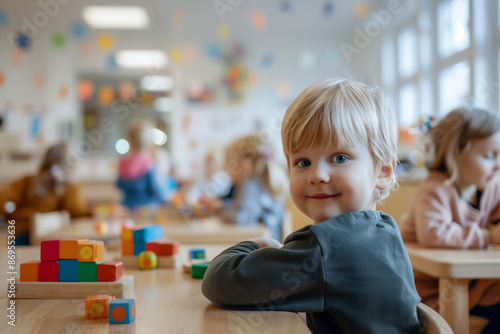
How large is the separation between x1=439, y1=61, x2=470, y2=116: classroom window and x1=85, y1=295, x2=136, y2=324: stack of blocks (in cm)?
347

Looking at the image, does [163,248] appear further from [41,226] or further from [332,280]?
[41,226]

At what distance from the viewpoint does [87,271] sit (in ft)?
2.69

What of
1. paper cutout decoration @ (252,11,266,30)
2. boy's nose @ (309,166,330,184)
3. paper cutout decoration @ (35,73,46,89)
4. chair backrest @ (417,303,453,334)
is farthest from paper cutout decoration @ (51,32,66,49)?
chair backrest @ (417,303,453,334)

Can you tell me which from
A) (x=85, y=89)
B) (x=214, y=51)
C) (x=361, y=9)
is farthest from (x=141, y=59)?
(x=361, y=9)

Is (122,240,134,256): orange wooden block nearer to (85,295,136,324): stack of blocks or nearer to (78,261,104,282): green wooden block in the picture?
(78,261,104,282): green wooden block

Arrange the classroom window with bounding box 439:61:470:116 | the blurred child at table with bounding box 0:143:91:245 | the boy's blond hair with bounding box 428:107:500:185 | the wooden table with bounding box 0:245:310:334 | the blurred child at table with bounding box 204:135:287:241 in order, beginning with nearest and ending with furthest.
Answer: the wooden table with bounding box 0:245:310:334 < the boy's blond hair with bounding box 428:107:500:185 < the blurred child at table with bounding box 204:135:287:241 < the blurred child at table with bounding box 0:143:91:245 < the classroom window with bounding box 439:61:470:116

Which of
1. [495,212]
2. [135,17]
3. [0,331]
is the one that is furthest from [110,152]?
[0,331]

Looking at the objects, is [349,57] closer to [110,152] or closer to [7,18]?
[110,152]

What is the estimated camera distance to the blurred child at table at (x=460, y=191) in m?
1.47

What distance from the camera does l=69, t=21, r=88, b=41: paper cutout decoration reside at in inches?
244

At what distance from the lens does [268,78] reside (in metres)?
6.64

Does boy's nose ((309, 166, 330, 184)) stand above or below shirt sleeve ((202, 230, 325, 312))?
above

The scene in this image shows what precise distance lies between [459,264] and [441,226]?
0.34 meters

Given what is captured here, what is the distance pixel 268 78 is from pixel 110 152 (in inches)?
90.4
